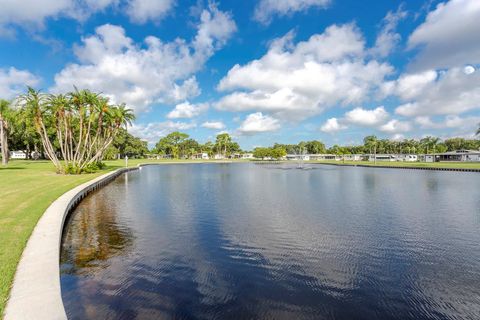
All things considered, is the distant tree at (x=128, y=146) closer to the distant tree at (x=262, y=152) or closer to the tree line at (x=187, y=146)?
the tree line at (x=187, y=146)

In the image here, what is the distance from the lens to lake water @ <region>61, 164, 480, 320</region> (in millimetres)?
7668

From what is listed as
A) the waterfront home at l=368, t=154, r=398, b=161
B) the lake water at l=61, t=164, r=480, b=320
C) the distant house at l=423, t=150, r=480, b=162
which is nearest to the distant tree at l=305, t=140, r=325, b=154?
the waterfront home at l=368, t=154, r=398, b=161

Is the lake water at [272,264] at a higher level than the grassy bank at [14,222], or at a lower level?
lower

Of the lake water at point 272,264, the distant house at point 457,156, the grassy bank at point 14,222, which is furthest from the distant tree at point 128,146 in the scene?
the distant house at point 457,156

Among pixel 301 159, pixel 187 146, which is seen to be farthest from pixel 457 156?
pixel 187 146

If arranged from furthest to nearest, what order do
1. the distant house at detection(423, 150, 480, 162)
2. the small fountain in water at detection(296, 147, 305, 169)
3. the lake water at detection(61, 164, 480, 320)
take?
1. the distant house at detection(423, 150, 480, 162)
2. the small fountain in water at detection(296, 147, 305, 169)
3. the lake water at detection(61, 164, 480, 320)

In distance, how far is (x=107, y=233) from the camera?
14.3 meters

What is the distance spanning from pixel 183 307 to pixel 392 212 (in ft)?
53.3

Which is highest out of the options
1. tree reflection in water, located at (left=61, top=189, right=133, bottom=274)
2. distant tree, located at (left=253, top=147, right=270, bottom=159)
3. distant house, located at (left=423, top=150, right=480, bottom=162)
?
distant tree, located at (left=253, top=147, right=270, bottom=159)

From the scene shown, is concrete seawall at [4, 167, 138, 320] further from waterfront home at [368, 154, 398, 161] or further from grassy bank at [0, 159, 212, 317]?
waterfront home at [368, 154, 398, 161]

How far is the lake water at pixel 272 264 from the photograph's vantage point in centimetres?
767

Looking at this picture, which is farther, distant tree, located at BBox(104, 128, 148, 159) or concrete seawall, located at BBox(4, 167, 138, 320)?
distant tree, located at BBox(104, 128, 148, 159)

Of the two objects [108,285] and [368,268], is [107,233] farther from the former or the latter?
[368,268]

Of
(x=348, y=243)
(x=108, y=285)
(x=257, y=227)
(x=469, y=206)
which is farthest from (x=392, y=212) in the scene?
(x=108, y=285)
